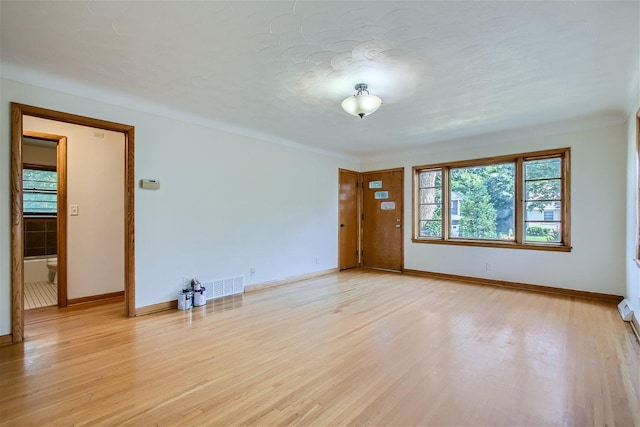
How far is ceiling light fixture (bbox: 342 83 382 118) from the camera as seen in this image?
303 centimetres

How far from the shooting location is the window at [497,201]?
4.54 meters

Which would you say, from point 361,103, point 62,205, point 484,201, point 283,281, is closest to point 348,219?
point 283,281

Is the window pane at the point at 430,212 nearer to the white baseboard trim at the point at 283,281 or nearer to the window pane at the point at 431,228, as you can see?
the window pane at the point at 431,228

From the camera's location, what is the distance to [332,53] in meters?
2.43

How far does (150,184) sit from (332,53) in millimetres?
2579

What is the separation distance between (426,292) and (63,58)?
4.89 m

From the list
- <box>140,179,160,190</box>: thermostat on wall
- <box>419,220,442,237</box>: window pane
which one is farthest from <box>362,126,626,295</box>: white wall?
<box>140,179,160,190</box>: thermostat on wall

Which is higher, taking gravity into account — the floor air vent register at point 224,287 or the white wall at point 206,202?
the white wall at point 206,202

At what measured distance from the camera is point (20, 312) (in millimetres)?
2783

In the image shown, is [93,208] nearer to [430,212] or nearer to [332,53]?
[332,53]

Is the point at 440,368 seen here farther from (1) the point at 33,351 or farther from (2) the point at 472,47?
(1) the point at 33,351

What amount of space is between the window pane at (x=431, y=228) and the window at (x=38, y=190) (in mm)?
7221

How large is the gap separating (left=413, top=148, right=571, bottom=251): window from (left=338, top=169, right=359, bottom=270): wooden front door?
1.35 meters

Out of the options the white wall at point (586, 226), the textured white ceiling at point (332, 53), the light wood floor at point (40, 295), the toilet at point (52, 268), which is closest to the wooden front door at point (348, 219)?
the white wall at point (586, 226)
